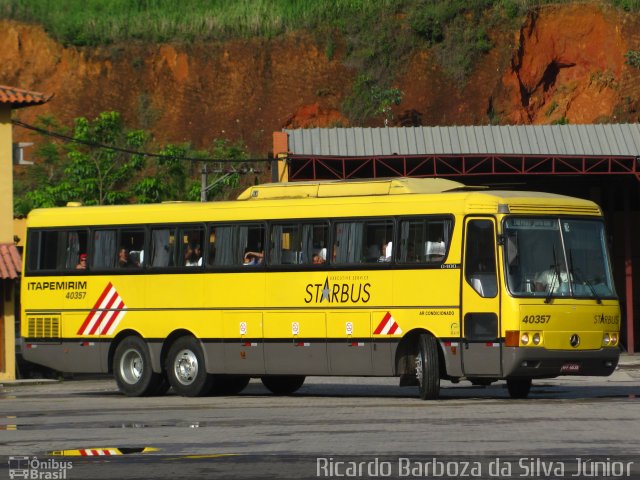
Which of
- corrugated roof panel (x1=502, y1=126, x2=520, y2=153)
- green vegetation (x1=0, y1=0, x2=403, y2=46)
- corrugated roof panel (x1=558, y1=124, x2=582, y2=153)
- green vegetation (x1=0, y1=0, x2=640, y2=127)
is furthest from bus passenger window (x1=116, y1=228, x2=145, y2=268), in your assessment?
green vegetation (x1=0, y1=0, x2=403, y2=46)

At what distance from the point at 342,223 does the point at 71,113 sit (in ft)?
229

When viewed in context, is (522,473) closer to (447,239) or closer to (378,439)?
(378,439)

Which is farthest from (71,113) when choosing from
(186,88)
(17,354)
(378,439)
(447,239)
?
(378,439)

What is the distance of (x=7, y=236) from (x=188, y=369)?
476 inches

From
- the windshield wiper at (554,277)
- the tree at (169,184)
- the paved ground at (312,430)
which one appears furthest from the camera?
the tree at (169,184)

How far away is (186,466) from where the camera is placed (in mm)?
13656

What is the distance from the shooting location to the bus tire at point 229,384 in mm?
27109

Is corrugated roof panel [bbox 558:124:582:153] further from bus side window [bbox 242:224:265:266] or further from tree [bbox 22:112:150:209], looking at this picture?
tree [bbox 22:112:150:209]

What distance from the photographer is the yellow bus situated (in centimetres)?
2273

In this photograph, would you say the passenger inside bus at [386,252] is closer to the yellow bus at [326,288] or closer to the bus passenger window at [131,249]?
the yellow bus at [326,288]

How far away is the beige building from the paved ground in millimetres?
9582

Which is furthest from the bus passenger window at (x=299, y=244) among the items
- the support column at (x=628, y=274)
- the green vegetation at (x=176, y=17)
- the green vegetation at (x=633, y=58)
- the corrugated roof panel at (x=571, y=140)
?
the green vegetation at (x=176, y=17)

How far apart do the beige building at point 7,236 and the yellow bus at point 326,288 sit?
27.4ft

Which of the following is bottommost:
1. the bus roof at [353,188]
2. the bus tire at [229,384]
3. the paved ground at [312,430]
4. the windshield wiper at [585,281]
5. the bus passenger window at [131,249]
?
the paved ground at [312,430]
